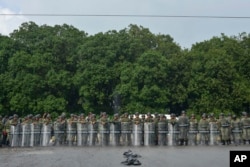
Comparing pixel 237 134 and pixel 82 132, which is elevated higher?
pixel 82 132

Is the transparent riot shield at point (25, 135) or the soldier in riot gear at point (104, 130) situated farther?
the transparent riot shield at point (25, 135)

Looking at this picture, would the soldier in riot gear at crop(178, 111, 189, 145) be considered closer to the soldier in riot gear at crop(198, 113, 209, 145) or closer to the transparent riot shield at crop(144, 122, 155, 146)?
the soldier in riot gear at crop(198, 113, 209, 145)

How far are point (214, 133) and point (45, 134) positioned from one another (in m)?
9.18

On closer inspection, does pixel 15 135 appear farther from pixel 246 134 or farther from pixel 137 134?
pixel 246 134

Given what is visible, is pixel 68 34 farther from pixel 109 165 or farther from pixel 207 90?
pixel 109 165

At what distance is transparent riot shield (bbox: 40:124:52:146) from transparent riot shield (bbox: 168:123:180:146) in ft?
21.6

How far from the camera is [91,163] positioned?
15695 millimetres

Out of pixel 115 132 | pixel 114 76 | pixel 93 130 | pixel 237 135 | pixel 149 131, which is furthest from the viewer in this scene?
pixel 114 76

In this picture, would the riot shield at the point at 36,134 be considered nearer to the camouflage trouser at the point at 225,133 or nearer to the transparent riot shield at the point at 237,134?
the camouflage trouser at the point at 225,133

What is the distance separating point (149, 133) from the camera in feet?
81.7

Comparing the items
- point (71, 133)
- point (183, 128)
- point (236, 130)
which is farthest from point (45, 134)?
point (236, 130)

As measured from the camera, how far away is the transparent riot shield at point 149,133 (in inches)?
979

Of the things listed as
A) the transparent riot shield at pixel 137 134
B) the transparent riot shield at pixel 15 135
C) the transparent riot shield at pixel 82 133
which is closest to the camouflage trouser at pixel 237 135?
the transparent riot shield at pixel 137 134

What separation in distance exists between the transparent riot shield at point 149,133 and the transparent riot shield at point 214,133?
3109 millimetres
